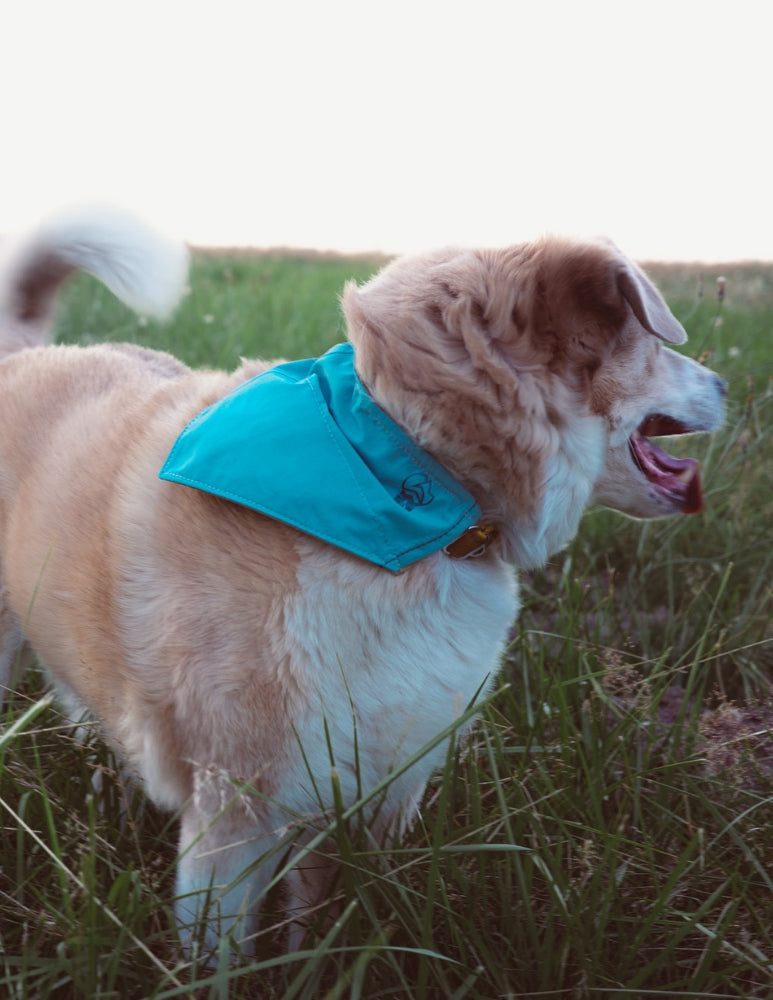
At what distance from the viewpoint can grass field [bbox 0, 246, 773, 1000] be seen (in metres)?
1.52

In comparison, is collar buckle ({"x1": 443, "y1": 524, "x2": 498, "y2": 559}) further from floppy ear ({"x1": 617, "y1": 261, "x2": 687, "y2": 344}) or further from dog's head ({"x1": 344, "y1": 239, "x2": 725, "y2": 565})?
floppy ear ({"x1": 617, "y1": 261, "x2": 687, "y2": 344})

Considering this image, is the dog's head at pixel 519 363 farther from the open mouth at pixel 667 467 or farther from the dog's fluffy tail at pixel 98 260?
the dog's fluffy tail at pixel 98 260

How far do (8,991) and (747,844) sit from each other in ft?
5.00

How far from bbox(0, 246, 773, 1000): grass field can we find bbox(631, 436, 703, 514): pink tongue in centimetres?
43

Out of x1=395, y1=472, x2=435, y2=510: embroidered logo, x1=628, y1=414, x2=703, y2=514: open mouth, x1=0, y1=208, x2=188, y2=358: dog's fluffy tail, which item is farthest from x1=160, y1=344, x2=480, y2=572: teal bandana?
x1=0, y1=208, x2=188, y2=358: dog's fluffy tail

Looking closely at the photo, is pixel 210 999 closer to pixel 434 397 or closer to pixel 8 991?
pixel 8 991

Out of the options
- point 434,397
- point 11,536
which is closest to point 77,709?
point 11,536

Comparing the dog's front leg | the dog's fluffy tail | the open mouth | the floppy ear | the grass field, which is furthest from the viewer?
the dog's fluffy tail

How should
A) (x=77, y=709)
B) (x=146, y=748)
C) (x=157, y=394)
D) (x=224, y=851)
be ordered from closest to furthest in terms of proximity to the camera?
(x=224, y=851) → (x=146, y=748) → (x=157, y=394) → (x=77, y=709)

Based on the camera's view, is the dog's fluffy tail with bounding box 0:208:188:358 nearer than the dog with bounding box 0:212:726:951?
No

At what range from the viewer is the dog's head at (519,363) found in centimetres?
174

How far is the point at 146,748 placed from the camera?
1824 millimetres

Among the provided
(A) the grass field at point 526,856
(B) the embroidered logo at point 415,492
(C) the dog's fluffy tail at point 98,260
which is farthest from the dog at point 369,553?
(C) the dog's fluffy tail at point 98,260

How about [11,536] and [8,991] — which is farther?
[11,536]
